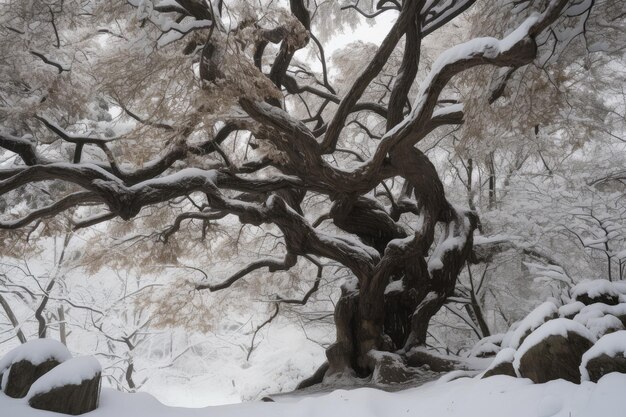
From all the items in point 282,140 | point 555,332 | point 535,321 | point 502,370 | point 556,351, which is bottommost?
point 502,370

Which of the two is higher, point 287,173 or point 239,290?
point 287,173

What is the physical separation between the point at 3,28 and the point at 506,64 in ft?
16.8

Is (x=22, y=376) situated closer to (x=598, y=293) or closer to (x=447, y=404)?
(x=447, y=404)

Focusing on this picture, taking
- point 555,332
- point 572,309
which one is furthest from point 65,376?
point 572,309

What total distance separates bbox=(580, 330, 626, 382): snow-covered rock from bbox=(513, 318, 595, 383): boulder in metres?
0.14

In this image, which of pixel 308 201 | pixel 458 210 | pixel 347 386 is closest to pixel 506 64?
pixel 458 210

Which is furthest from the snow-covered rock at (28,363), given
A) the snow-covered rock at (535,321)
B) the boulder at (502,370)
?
the snow-covered rock at (535,321)

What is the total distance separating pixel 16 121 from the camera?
4.59 metres

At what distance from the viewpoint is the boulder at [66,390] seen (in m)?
2.49

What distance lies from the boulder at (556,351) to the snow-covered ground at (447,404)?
95mm

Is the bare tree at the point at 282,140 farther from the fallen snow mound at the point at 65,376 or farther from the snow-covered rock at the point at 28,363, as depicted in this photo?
the fallen snow mound at the point at 65,376

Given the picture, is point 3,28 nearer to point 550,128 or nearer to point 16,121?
point 16,121

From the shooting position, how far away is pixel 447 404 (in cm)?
262

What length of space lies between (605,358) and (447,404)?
1.00 meters
